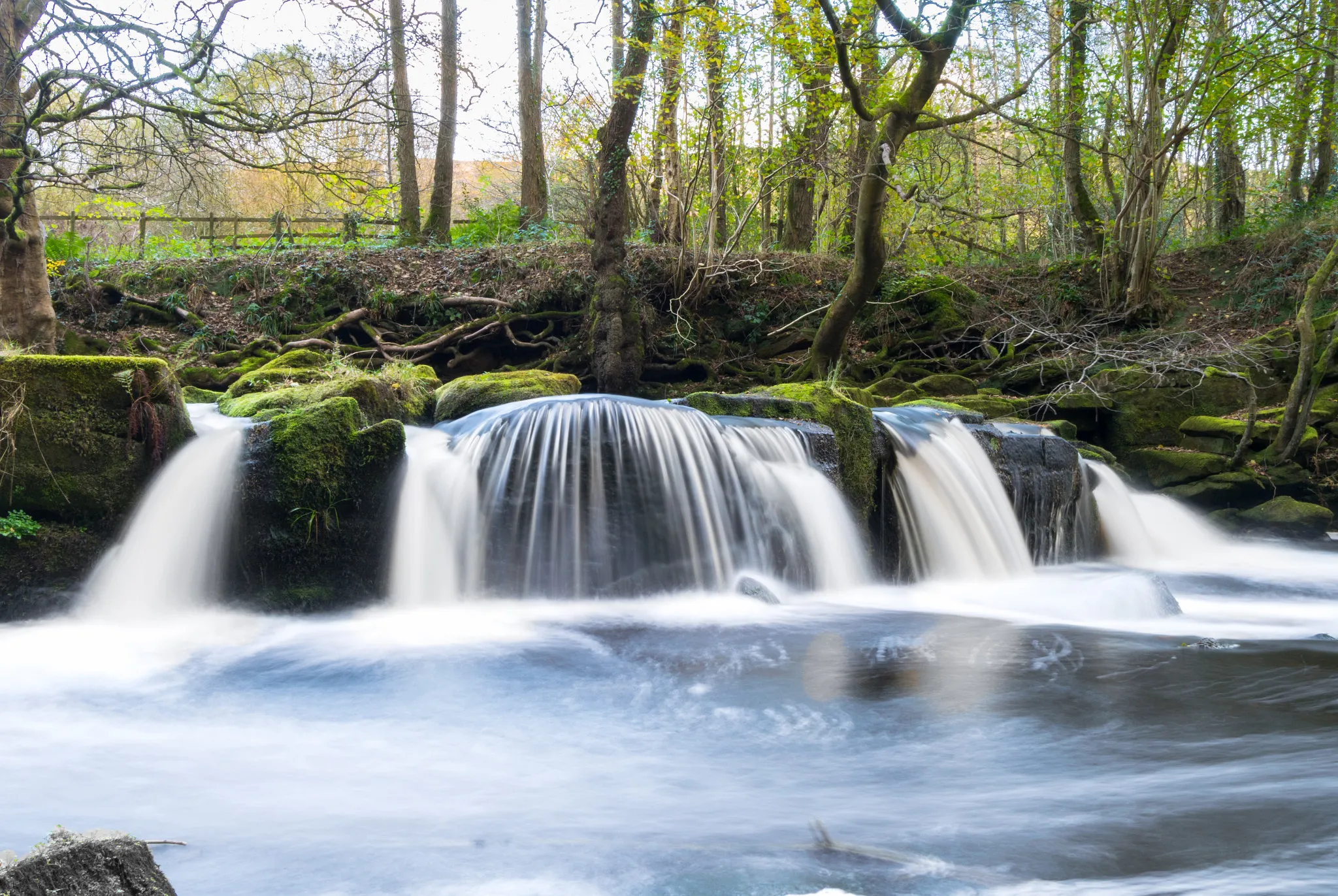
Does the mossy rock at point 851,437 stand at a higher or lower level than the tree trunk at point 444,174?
lower

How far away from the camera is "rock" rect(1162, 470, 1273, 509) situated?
38.2 feet

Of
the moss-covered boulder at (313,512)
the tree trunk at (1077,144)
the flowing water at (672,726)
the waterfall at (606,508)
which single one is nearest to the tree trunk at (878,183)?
the tree trunk at (1077,144)

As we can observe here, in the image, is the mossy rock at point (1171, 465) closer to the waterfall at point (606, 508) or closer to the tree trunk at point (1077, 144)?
the tree trunk at point (1077, 144)

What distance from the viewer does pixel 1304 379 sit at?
1109 cm

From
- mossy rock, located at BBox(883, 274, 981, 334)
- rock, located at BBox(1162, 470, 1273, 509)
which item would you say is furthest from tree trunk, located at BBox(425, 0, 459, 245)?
rock, located at BBox(1162, 470, 1273, 509)

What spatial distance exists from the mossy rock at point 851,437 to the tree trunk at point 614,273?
538 cm

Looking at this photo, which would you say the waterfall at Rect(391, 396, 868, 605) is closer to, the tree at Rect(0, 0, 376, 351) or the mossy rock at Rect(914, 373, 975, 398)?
the tree at Rect(0, 0, 376, 351)

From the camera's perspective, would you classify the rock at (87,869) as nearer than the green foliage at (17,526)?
Yes

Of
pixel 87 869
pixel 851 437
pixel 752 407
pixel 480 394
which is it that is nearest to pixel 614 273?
pixel 480 394

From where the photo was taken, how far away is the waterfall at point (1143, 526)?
10875 mm

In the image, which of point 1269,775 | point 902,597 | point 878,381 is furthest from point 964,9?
point 1269,775

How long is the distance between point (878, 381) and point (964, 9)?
5.56m

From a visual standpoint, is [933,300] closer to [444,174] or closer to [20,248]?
[444,174]

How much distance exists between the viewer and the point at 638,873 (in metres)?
2.84
